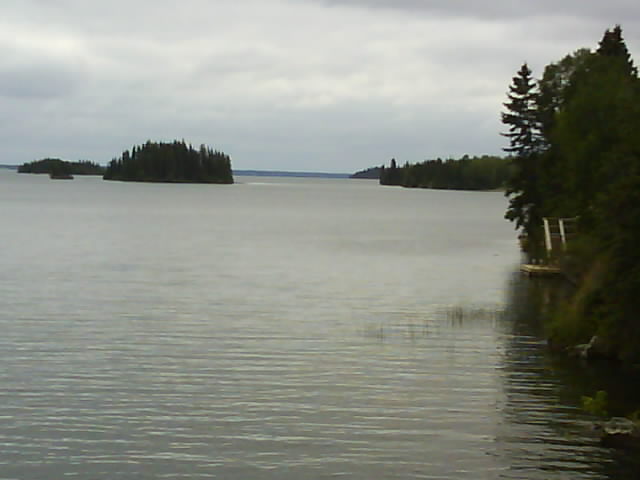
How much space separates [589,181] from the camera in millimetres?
48938

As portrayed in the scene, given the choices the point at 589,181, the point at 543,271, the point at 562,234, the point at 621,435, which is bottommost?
the point at 621,435

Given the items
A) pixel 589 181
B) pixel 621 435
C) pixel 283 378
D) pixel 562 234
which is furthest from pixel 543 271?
pixel 621 435

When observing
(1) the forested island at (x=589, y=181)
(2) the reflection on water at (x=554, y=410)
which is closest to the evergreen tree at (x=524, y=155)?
(1) the forested island at (x=589, y=181)

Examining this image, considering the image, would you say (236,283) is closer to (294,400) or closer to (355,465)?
(294,400)

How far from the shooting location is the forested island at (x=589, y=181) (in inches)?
998

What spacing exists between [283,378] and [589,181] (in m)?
28.3

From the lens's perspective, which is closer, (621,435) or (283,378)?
(621,435)

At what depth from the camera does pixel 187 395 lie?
935 inches

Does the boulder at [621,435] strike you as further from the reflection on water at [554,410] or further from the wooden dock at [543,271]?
the wooden dock at [543,271]

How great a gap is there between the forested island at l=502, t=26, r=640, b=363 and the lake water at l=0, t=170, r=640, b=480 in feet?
5.63

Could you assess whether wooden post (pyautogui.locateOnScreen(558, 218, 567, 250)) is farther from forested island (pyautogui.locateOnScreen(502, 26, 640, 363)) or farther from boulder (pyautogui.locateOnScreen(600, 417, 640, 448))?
boulder (pyautogui.locateOnScreen(600, 417, 640, 448))

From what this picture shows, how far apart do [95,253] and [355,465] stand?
46.4 metres

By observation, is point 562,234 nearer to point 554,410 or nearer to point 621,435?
point 554,410

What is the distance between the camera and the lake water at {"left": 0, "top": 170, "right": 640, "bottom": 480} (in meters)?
19.0
